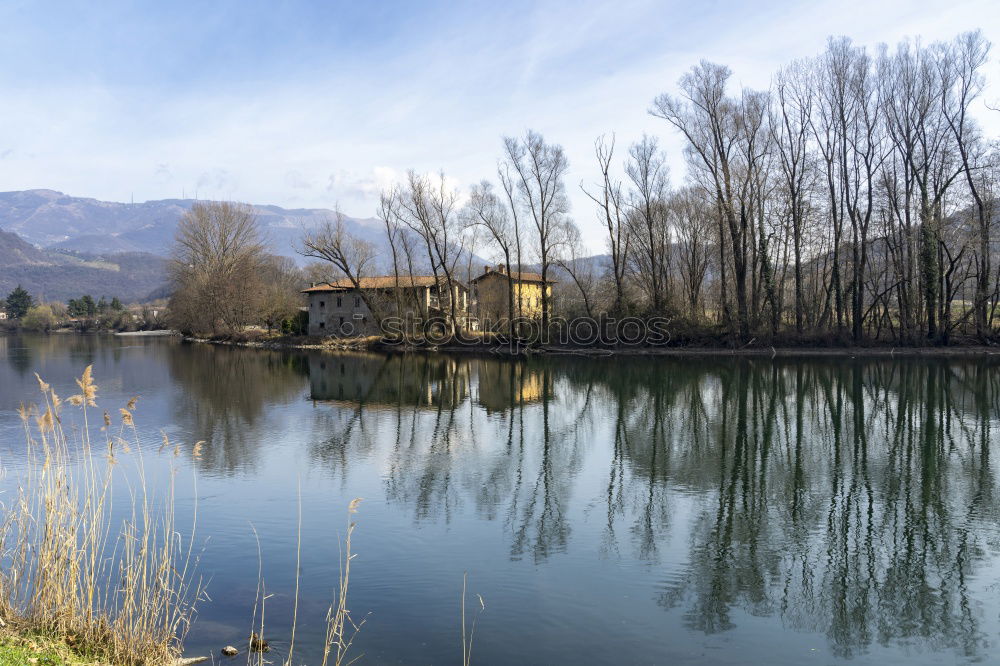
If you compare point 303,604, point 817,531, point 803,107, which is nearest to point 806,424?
point 817,531

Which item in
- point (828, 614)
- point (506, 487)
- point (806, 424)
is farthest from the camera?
point (806, 424)

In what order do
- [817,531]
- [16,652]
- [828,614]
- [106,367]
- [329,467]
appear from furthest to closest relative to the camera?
1. [106,367]
2. [329,467]
3. [817,531]
4. [828,614]
5. [16,652]

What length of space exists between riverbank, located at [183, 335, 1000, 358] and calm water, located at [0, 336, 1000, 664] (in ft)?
42.0

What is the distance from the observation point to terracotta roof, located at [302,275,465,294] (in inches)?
2021

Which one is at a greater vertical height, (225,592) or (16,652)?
(16,652)

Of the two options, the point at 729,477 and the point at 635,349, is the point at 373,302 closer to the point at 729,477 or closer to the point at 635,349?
the point at 635,349

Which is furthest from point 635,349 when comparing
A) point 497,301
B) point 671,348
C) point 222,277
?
point 222,277

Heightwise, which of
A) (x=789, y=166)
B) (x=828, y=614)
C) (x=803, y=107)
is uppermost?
(x=803, y=107)

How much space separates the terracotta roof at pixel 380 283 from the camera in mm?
51328

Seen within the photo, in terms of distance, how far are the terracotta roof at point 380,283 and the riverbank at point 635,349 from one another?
16.2ft

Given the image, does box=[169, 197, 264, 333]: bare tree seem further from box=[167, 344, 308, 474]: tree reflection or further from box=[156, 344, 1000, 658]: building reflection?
box=[156, 344, 1000, 658]: building reflection

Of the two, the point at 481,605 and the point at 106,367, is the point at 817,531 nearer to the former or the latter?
the point at 481,605

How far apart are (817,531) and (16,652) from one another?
890cm

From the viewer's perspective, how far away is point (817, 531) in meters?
9.10
